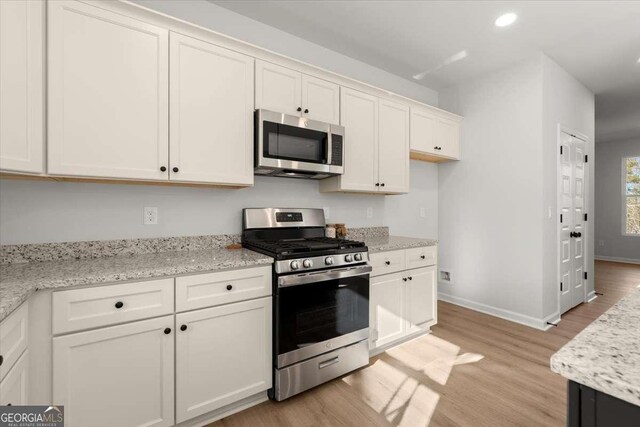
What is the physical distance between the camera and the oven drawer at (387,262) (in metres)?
2.53

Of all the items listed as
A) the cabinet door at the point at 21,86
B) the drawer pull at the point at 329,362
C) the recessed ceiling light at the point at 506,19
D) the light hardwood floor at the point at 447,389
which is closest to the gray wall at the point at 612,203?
the light hardwood floor at the point at 447,389

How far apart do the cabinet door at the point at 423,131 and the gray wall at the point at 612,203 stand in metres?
6.33

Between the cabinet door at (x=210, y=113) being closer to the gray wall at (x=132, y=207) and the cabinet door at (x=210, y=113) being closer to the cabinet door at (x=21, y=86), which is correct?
the gray wall at (x=132, y=207)

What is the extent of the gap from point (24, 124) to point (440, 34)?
3.07 metres

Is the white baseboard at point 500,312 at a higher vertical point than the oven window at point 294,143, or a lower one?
lower

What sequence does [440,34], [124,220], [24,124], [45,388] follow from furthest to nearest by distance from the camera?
[440,34], [124,220], [24,124], [45,388]

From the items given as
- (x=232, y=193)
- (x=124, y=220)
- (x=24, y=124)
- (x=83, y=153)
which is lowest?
(x=124, y=220)

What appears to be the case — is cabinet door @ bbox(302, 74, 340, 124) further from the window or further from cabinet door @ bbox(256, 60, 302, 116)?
the window

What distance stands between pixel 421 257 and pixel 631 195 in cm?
713

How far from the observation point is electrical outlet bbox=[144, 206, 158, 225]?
6.90 feet

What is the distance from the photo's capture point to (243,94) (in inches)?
84.6

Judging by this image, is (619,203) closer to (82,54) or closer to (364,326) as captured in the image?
(364,326)

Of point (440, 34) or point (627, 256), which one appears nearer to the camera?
point (440, 34)

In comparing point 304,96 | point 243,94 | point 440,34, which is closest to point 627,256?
point 440,34
